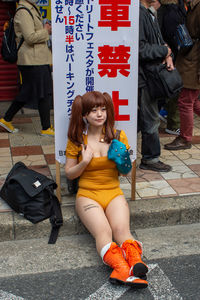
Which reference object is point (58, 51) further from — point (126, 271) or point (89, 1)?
point (126, 271)

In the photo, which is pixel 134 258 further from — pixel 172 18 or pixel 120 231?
pixel 172 18

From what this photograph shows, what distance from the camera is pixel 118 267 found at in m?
2.88

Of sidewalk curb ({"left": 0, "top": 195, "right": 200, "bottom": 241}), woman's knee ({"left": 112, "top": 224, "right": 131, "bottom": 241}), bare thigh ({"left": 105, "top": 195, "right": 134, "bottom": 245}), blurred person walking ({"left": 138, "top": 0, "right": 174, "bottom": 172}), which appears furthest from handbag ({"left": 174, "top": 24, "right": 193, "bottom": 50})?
woman's knee ({"left": 112, "top": 224, "right": 131, "bottom": 241})

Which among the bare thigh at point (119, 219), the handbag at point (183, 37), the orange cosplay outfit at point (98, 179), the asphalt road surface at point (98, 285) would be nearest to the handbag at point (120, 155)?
the orange cosplay outfit at point (98, 179)

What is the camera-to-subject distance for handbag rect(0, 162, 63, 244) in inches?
140

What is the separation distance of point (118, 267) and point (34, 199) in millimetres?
1015

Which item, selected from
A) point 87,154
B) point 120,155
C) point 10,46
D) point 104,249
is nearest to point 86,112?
point 87,154

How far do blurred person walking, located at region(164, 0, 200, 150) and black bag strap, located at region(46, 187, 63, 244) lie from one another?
83.5 inches

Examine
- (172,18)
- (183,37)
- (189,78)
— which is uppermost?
(172,18)

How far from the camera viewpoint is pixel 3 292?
9.43 feet

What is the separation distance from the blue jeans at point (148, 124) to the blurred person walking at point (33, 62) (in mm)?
1707

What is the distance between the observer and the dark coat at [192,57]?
494 centimetres

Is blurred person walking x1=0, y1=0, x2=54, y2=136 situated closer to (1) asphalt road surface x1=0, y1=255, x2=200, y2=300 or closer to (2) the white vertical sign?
(2) the white vertical sign

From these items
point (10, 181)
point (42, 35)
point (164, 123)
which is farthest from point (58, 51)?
point (164, 123)
